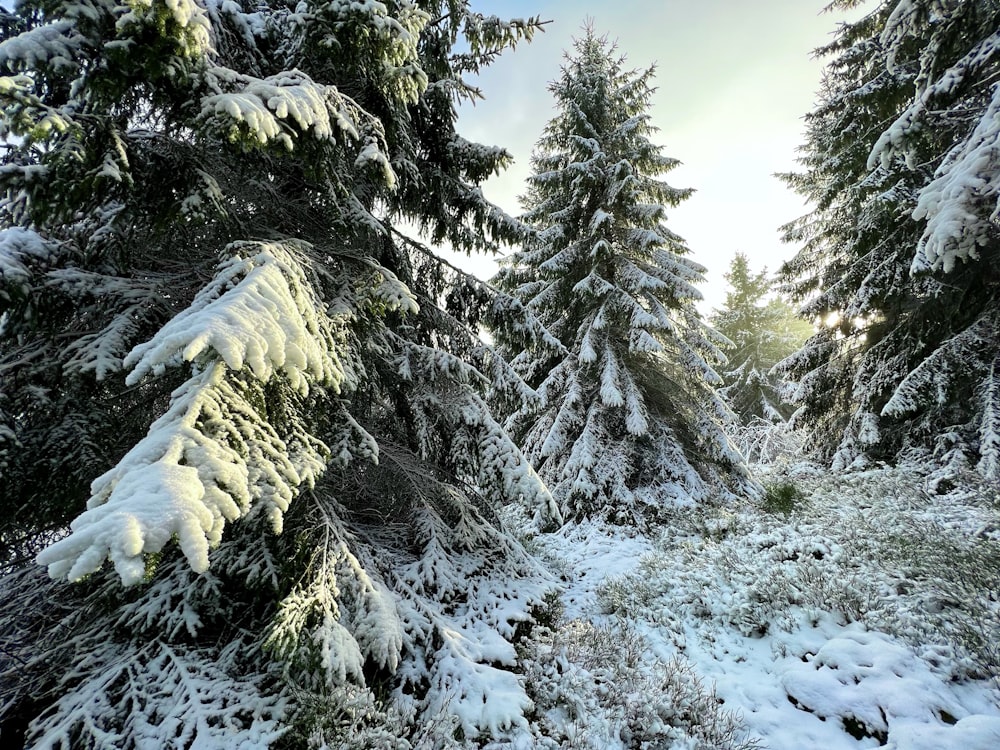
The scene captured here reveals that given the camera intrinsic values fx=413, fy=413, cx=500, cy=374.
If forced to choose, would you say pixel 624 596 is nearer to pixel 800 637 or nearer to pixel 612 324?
pixel 800 637

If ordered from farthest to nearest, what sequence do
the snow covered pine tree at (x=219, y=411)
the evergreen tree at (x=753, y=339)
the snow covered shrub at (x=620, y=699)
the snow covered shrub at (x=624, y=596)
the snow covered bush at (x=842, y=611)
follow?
the evergreen tree at (x=753, y=339) < the snow covered shrub at (x=624, y=596) < the snow covered shrub at (x=620, y=699) < the snow covered bush at (x=842, y=611) < the snow covered pine tree at (x=219, y=411)

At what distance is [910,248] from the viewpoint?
8.06 metres

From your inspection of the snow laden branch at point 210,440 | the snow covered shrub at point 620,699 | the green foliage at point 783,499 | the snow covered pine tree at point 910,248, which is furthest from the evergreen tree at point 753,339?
the snow laden branch at point 210,440

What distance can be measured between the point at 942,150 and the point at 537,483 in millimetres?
9912

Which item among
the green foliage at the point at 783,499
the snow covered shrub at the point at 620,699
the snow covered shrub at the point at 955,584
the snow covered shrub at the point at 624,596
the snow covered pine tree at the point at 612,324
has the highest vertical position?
the snow covered pine tree at the point at 612,324

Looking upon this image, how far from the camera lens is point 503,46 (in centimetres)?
593

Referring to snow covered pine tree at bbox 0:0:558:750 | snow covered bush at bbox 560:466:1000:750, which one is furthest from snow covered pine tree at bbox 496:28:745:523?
snow covered pine tree at bbox 0:0:558:750

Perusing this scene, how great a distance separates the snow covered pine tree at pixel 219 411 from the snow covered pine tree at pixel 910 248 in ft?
17.7

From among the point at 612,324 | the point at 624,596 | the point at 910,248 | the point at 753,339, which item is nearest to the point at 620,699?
the point at 624,596

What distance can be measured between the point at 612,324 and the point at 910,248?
5939 millimetres

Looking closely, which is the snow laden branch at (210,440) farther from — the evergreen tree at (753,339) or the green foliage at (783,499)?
the evergreen tree at (753,339)

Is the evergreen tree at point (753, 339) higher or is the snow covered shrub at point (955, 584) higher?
the evergreen tree at point (753, 339)

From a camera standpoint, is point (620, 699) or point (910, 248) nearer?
point (620, 699)

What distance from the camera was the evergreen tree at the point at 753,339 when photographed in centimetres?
2128
